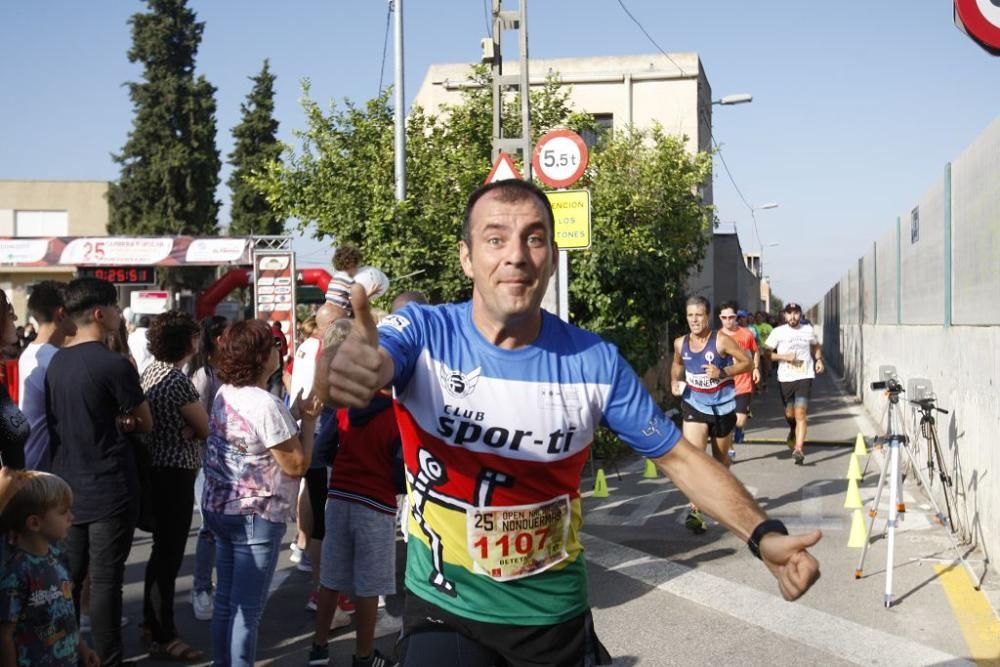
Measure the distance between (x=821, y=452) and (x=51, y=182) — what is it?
52.2 metres

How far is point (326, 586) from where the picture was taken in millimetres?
5449

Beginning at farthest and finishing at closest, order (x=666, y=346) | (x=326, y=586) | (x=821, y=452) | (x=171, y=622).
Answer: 1. (x=666, y=346)
2. (x=821, y=452)
3. (x=171, y=622)
4. (x=326, y=586)

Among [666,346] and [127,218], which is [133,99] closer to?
[127,218]

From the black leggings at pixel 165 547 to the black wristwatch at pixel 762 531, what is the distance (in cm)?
395

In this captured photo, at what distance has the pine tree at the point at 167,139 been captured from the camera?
4622 centimetres

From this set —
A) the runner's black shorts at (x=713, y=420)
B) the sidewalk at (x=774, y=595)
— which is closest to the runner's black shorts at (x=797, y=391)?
the sidewalk at (x=774, y=595)

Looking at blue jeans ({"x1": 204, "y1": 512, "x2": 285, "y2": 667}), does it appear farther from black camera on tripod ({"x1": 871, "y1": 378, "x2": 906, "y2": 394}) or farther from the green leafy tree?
the green leafy tree

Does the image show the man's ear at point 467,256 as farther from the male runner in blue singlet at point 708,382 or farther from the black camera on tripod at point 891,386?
the male runner in blue singlet at point 708,382

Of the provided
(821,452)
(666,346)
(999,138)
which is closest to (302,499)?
(999,138)

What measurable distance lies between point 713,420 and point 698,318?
100 cm

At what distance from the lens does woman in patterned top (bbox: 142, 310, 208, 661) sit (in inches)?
226

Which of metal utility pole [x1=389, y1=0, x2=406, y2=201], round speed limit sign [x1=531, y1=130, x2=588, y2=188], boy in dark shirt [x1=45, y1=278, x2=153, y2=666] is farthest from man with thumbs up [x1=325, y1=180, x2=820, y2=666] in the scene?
metal utility pole [x1=389, y1=0, x2=406, y2=201]

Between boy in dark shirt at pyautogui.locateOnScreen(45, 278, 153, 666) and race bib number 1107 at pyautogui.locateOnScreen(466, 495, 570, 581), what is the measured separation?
2.87 metres

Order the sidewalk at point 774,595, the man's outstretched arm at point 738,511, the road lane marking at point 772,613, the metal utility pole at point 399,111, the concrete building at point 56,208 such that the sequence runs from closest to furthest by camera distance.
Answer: the man's outstretched arm at point 738,511 < the road lane marking at point 772,613 < the sidewalk at point 774,595 < the metal utility pole at point 399,111 < the concrete building at point 56,208
